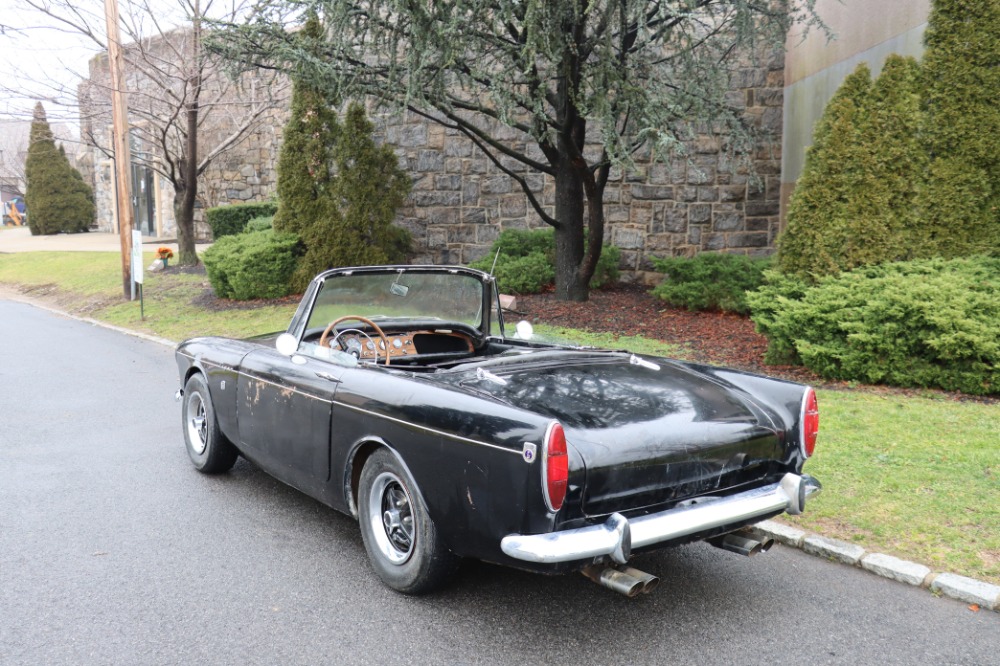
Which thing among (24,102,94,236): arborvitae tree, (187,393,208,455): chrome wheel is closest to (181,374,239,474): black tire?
(187,393,208,455): chrome wheel

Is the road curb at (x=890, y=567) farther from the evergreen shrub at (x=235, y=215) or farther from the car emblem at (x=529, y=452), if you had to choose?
the evergreen shrub at (x=235, y=215)

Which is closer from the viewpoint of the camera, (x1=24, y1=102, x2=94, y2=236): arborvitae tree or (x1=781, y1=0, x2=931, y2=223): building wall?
(x1=781, y1=0, x2=931, y2=223): building wall

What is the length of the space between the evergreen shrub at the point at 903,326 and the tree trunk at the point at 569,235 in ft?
14.4

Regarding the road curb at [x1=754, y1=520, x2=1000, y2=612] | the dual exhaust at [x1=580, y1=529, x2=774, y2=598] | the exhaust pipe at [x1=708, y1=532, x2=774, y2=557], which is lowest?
the road curb at [x1=754, y1=520, x2=1000, y2=612]

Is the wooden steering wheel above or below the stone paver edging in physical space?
above

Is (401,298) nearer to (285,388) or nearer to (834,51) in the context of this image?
(285,388)

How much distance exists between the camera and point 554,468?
293cm

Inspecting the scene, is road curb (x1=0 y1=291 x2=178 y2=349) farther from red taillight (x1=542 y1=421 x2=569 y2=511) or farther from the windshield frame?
red taillight (x1=542 y1=421 x2=569 y2=511)

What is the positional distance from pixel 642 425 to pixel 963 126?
6694 mm

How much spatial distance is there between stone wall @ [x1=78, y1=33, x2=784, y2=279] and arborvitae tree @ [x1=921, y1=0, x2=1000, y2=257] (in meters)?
5.10

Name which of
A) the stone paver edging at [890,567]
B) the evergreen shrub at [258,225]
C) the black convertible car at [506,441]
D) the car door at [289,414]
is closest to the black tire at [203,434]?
the black convertible car at [506,441]

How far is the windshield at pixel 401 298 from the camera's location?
4.70 m

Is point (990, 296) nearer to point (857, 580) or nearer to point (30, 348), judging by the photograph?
point (857, 580)

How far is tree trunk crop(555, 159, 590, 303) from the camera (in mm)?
11852
